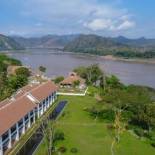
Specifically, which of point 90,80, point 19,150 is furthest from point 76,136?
point 90,80

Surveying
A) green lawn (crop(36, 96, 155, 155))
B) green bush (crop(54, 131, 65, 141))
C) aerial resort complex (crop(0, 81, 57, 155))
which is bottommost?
green lawn (crop(36, 96, 155, 155))

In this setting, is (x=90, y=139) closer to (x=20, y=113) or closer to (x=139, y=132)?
(x=139, y=132)

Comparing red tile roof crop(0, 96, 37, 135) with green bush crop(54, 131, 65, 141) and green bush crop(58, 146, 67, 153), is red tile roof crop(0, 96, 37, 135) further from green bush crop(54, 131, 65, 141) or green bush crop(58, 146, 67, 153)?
green bush crop(58, 146, 67, 153)

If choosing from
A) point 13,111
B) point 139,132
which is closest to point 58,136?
point 13,111

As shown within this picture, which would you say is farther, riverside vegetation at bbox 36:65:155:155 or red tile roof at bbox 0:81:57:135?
riverside vegetation at bbox 36:65:155:155

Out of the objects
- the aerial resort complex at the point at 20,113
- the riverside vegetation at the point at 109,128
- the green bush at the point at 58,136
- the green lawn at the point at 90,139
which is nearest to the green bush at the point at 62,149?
the riverside vegetation at the point at 109,128

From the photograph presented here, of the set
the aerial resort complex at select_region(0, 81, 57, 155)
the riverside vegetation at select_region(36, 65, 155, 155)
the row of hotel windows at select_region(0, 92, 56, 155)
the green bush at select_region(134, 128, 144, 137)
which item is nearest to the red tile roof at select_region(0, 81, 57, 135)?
the aerial resort complex at select_region(0, 81, 57, 155)
